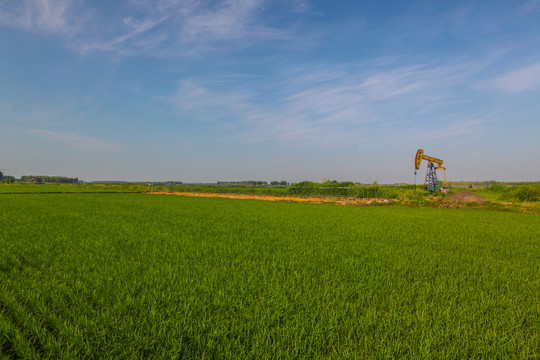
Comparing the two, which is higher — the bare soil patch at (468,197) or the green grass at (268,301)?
the bare soil patch at (468,197)

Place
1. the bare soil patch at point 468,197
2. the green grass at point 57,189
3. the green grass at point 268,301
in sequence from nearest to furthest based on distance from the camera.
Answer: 1. the green grass at point 268,301
2. the bare soil patch at point 468,197
3. the green grass at point 57,189

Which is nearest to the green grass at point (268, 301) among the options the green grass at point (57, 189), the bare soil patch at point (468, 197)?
the bare soil patch at point (468, 197)

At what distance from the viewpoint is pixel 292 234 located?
26.4 feet

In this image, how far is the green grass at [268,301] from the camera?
7.97ft

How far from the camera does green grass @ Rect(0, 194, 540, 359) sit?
7.97 feet

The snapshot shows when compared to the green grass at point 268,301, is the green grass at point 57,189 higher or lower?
higher

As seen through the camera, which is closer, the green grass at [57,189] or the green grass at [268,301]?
the green grass at [268,301]

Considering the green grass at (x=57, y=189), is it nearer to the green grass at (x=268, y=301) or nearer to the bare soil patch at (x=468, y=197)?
the green grass at (x=268, y=301)

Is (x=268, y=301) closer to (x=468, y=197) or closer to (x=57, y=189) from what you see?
(x=468, y=197)

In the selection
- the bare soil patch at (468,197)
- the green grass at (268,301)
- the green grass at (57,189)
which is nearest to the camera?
the green grass at (268,301)

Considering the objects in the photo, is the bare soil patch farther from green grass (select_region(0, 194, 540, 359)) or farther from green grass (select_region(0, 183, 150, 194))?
green grass (select_region(0, 183, 150, 194))

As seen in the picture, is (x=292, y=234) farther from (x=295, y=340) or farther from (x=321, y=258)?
(x=295, y=340)

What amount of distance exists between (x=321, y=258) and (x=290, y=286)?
5.49 feet

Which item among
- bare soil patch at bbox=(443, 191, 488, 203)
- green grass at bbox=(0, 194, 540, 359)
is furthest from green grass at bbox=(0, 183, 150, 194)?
bare soil patch at bbox=(443, 191, 488, 203)
